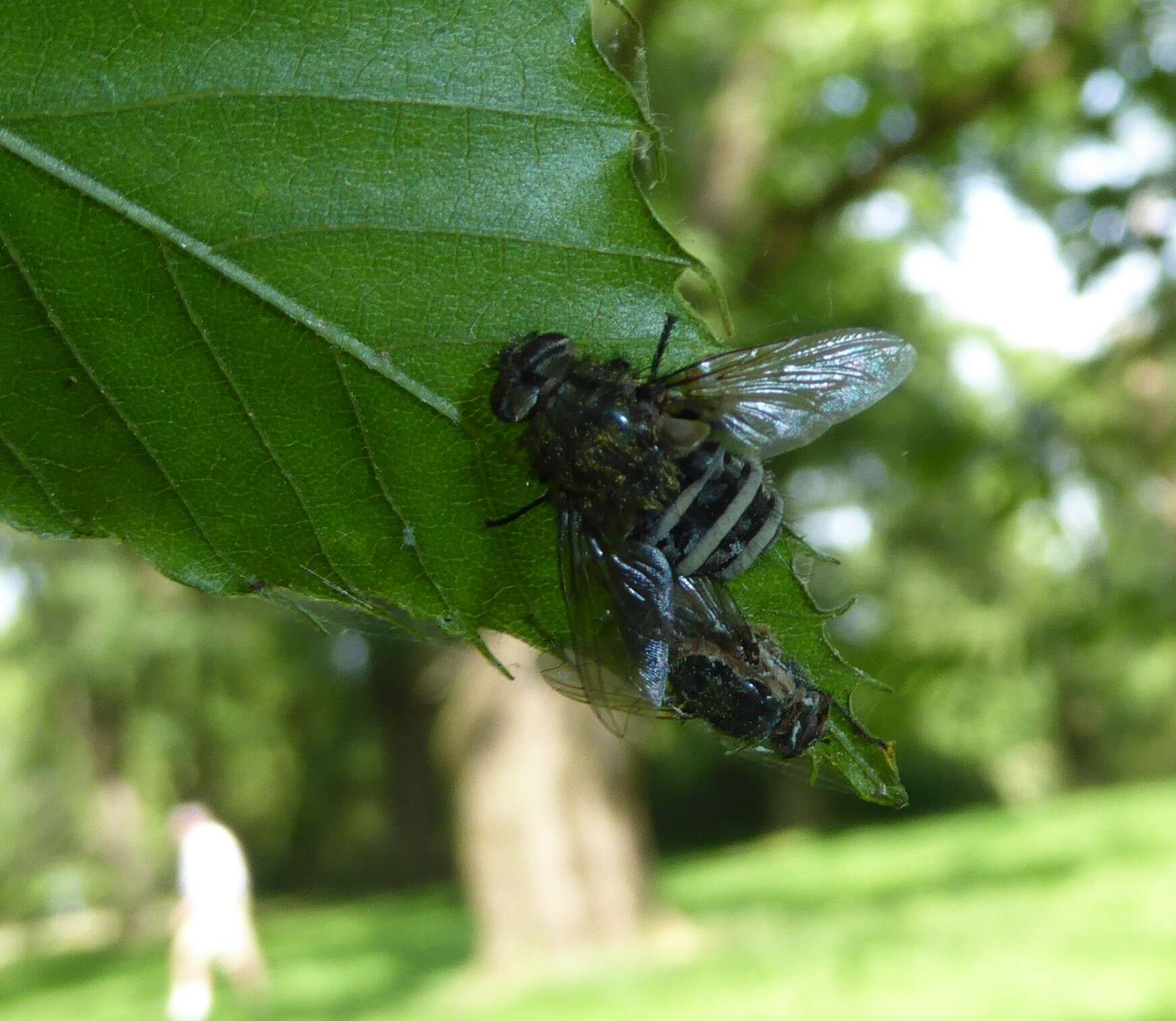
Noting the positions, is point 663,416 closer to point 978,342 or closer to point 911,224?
point 911,224

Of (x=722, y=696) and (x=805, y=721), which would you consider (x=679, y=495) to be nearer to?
(x=722, y=696)

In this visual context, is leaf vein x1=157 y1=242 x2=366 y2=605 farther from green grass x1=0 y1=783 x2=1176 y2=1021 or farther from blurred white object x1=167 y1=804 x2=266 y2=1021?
blurred white object x1=167 y1=804 x2=266 y2=1021

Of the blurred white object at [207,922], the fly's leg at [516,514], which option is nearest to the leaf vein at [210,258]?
the fly's leg at [516,514]

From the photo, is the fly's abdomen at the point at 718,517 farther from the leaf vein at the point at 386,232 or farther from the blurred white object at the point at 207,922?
the blurred white object at the point at 207,922

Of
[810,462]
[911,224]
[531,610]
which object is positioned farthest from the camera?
[810,462]

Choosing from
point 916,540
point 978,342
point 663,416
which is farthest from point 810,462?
point 663,416

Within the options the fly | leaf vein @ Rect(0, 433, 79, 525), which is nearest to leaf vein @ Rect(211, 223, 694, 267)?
the fly
